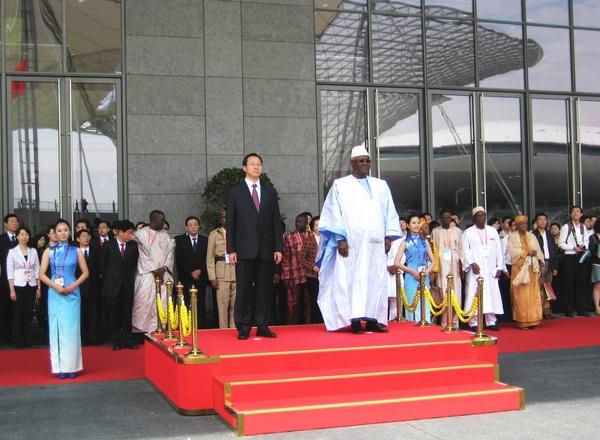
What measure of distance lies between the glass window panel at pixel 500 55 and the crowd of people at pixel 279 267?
3.50 metres

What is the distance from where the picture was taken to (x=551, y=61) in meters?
17.4

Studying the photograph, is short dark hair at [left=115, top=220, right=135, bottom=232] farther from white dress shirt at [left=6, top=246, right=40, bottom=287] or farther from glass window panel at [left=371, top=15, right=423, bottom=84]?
glass window panel at [left=371, top=15, right=423, bottom=84]

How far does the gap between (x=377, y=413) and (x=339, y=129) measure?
9.89 meters

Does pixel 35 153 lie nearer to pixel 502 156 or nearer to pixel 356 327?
pixel 356 327

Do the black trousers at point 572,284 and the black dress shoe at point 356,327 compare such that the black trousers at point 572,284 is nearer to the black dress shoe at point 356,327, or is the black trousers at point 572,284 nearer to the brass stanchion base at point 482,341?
the brass stanchion base at point 482,341

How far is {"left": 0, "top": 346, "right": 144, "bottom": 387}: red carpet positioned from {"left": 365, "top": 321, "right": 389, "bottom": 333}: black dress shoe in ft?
8.51

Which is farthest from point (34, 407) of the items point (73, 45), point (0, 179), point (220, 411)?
point (73, 45)

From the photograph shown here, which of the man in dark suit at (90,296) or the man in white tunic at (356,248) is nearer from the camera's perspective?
the man in white tunic at (356,248)

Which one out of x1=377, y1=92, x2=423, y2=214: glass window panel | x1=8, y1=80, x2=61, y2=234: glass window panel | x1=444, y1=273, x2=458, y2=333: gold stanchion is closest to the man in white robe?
x1=377, y1=92, x2=423, y2=214: glass window panel

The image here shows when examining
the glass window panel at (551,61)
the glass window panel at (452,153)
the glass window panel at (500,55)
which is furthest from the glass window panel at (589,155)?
the glass window panel at (452,153)

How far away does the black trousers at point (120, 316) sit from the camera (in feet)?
36.9

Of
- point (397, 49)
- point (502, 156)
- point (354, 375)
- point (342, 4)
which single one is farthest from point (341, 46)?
point (354, 375)

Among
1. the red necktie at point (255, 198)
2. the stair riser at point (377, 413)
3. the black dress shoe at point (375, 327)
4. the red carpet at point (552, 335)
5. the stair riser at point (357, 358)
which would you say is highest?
the red necktie at point (255, 198)

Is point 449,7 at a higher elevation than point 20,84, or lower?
higher
